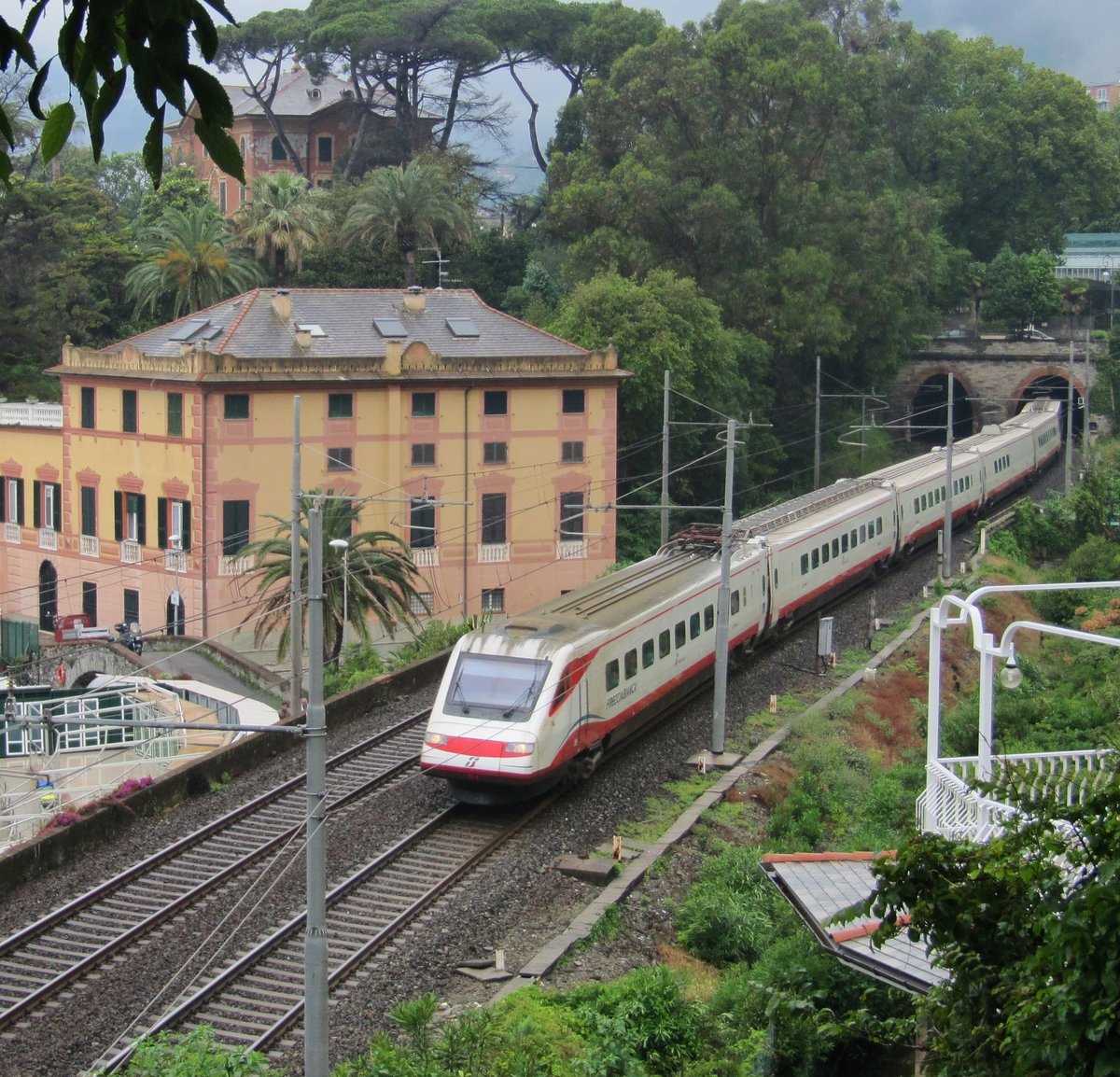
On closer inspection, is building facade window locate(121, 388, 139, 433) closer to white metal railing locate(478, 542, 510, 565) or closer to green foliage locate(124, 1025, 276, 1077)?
white metal railing locate(478, 542, 510, 565)

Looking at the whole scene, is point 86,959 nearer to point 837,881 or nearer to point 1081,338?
point 837,881

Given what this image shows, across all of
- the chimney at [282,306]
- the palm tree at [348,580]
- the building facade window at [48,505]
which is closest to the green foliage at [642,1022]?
the palm tree at [348,580]

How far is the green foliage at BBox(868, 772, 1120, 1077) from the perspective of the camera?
7.42 metres

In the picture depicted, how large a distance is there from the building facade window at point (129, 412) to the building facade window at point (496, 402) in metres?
9.25

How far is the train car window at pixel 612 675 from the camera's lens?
2398 centimetres

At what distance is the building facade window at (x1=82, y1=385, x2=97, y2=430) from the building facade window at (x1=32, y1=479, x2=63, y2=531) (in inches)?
94.0

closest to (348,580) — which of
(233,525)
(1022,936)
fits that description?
(233,525)

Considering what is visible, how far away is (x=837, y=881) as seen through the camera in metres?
14.4

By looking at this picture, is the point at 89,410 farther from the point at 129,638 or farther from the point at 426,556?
the point at 426,556

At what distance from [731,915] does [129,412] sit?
29.6m

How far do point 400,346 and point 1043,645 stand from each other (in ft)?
60.9

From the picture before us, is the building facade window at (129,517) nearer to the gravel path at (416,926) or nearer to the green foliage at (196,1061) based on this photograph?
the gravel path at (416,926)

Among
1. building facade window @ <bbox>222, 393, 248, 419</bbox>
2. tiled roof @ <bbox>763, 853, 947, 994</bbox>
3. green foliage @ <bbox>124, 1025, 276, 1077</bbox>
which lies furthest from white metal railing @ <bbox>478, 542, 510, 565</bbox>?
green foliage @ <bbox>124, 1025, 276, 1077</bbox>

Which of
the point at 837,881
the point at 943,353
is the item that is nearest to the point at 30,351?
the point at 943,353
